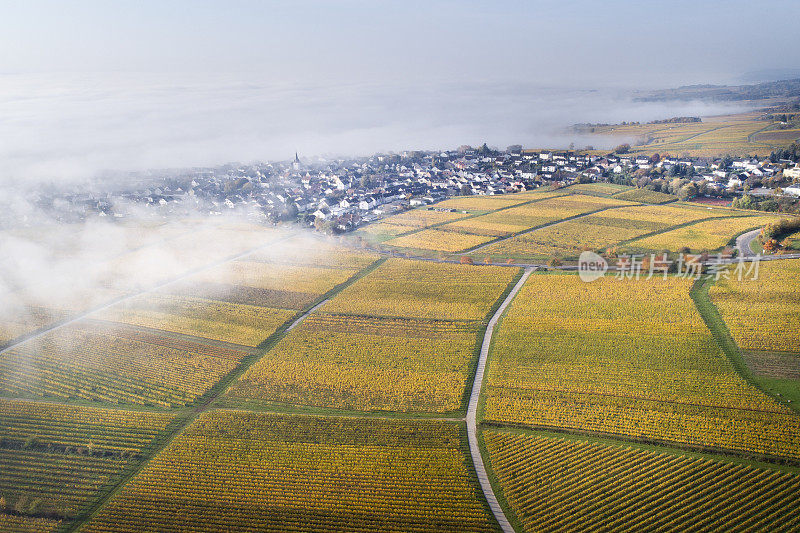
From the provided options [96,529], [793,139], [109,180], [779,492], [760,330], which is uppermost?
[793,139]

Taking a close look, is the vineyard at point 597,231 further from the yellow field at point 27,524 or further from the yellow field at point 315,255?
the yellow field at point 27,524

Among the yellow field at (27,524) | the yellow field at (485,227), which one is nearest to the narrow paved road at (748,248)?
the yellow field at (485,227)

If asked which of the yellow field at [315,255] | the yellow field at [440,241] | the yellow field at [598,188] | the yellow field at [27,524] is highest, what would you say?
the yellow field at [598,188]

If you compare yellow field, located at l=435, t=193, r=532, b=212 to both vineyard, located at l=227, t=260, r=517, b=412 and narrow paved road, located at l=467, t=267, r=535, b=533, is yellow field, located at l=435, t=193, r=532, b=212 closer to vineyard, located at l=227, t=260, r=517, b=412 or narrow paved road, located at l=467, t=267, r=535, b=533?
vineyard, located at l=227, t=260, r=517, b=412

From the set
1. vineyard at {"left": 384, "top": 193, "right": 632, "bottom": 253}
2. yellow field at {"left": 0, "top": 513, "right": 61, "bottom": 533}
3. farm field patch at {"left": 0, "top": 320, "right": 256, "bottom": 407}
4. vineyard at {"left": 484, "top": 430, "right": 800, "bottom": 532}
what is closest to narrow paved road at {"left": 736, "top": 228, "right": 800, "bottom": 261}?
vineyard at {"left": 384, "top": 193, "right": 632, "bottom": 253}

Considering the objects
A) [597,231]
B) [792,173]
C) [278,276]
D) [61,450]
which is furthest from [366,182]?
[61,450]

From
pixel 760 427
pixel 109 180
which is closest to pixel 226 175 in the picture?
pixel 109 180

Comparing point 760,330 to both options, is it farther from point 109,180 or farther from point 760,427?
point 109,180
